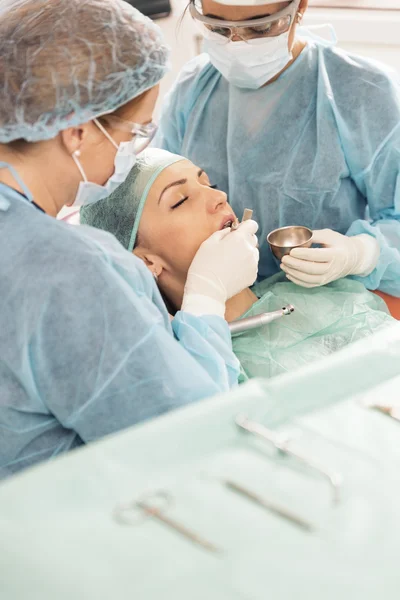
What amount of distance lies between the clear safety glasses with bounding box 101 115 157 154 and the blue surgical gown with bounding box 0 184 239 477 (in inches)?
9.5

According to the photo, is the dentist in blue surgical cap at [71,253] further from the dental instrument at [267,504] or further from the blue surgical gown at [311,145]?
the blue surgical gown at [311,145]

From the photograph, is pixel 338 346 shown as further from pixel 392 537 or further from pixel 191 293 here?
pixel 392 537

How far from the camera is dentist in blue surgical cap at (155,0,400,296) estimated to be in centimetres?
212

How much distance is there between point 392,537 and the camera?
0.87 meters

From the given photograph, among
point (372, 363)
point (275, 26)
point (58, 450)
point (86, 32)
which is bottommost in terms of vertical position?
point (58, 450)

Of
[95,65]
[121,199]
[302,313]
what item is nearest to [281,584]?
[95,65]

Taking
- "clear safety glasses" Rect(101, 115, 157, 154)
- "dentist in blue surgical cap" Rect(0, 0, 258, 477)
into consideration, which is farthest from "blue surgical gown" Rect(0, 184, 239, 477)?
"clear safety glasses" Rect(101, 115, 157, 154)

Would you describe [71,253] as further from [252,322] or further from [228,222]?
[228,222]

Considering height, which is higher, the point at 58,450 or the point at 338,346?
the point at 58,450

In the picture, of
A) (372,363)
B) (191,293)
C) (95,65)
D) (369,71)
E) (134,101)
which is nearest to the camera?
(372,363)

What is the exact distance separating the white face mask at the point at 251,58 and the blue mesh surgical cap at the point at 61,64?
29.9 inches

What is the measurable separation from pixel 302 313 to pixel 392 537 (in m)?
1.31

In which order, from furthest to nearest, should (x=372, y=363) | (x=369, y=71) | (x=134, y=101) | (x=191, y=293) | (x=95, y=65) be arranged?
(x=369, y=71) → (x=191, y=293) → (x=134, y=101) → (x=95, y=65) → (x=372, y=363)

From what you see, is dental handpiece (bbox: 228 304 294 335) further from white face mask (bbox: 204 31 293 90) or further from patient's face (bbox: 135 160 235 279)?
white face mask (bbox: 204 31 293 90)
